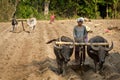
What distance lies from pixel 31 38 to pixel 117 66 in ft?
35.6

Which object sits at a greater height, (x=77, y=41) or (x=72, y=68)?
(x=77, y=41)

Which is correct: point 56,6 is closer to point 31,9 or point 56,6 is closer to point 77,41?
point 31,9

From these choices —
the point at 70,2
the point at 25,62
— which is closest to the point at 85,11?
the point at 70,2

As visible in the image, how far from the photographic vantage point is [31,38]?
81.5 feet

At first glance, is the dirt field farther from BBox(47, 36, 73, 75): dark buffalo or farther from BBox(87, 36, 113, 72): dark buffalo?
BBox(87, 36, 113, 72): dark buffalo

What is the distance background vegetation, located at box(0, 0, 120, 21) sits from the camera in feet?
156

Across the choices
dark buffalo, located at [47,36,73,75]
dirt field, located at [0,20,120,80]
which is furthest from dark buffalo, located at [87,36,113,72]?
dark buffalo, located at [47,36,73,75]

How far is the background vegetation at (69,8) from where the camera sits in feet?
156

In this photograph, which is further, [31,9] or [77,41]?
[31,9]

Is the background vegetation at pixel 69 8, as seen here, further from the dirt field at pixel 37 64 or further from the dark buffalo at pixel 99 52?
the dark buffalo at pixel 99 52

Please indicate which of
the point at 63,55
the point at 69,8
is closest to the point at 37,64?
the point at 63,55

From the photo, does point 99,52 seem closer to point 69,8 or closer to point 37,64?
point 37,64

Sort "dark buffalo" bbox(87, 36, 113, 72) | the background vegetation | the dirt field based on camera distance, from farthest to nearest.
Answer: the background vegetation
"dark buffalo" bbox(87, 36, 113, 72)
the dirt field

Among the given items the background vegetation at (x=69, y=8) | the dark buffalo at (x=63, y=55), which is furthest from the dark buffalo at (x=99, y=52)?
the background vegetation at (x=69, y=8)
